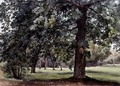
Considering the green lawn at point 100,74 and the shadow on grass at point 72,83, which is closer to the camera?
the shadow on grass at point 72,83

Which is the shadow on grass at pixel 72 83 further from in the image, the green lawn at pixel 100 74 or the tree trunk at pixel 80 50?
the green lawn at pixel 100 74

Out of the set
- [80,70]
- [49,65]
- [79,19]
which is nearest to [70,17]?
[79,19]

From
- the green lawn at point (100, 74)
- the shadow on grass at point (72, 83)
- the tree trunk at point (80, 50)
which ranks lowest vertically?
the shadow on grass at point (72, 83)

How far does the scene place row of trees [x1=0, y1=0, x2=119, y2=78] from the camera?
60.2 ft

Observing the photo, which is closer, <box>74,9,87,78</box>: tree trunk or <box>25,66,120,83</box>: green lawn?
<box>74,9,87,78</box>: tree trunk

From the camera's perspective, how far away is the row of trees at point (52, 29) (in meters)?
18.3

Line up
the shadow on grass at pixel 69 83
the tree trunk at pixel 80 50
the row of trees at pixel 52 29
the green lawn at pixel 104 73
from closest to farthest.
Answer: the shadow on grass at pixel 69 83, the row of trees at pixel 52 29, the tree trunk at pixel 80 50, the green lawn at pixel 104 73

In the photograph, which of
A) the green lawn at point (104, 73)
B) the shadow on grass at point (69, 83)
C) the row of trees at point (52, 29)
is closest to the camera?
the shadow on grass at point (69, 83)

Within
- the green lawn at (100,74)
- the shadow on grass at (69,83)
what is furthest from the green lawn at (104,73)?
the shadow on grass at (69,83)

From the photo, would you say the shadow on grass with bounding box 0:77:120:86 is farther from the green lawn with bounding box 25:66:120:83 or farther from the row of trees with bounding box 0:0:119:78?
the green lawn with bounding box 25:66:120:83

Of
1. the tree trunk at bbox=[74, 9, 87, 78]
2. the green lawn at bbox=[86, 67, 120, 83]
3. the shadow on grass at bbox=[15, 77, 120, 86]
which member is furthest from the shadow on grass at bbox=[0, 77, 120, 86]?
the green lawn at bbox=[86, 67, 120, 83]

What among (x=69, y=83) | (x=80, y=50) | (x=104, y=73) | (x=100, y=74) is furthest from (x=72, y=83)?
(x=104, y=73)

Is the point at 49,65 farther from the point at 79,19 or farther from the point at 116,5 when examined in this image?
the point at 116,5

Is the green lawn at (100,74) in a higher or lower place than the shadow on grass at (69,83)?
higher
